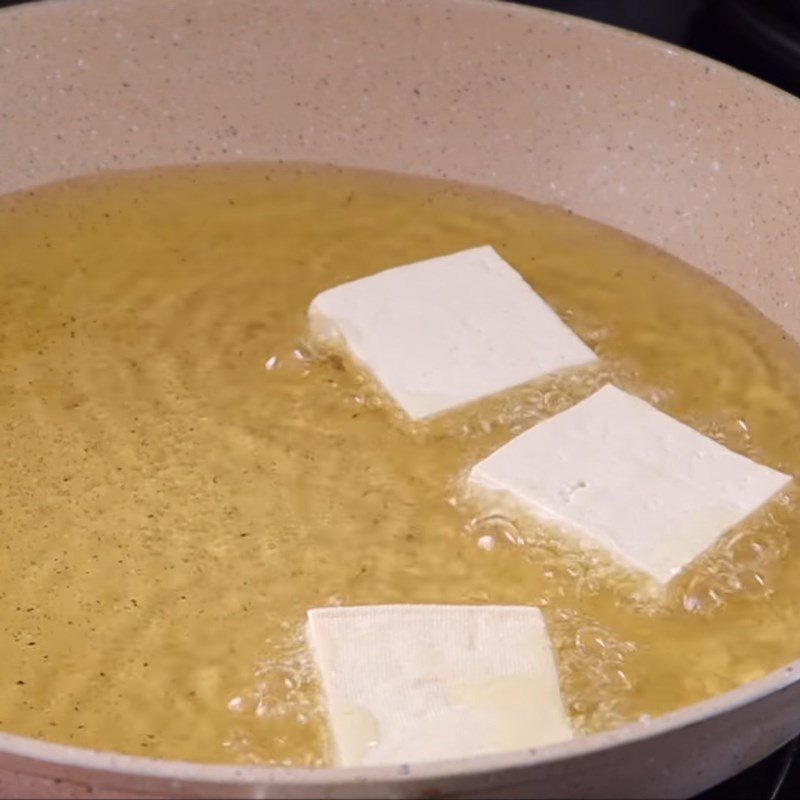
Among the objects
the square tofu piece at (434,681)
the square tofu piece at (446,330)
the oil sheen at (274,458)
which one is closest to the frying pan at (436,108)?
the oil sheen at (274,458)

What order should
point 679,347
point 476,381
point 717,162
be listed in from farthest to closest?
point 717,162
point 679,347
point 476,381

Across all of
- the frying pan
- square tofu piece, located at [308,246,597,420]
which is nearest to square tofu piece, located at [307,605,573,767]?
square tofu piece, located at [308,246,597,420]

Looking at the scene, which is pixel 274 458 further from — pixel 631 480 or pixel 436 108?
pixel 436 108

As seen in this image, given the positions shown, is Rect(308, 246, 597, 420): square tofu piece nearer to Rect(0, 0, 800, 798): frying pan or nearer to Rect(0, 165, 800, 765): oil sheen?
Rect(0, 165, 800, 765): oil sheen

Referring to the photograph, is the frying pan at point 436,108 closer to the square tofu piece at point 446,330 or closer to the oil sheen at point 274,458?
the oil sheen at point 274,458

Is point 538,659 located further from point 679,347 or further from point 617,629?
point 679,347

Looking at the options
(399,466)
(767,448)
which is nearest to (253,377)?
(399,466)

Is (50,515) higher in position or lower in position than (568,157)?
lower
